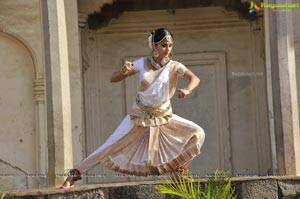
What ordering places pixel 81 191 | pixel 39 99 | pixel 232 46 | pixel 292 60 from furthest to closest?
pixel 232 46
pixel 39 99
pixel 292 60
pixel 81 191

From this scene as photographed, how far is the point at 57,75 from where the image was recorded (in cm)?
1031

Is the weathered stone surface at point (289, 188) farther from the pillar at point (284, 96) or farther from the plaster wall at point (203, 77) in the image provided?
the plaster wall at point (203, 77)

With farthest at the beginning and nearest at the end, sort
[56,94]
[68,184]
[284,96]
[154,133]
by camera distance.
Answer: [56,94] < [284,96] < [154,133] < [68,184]

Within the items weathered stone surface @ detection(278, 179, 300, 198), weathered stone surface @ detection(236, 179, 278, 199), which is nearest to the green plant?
weathered stone surface @ detection(236, 179, 278, 199)

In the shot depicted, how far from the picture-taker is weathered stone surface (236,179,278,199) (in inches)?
320

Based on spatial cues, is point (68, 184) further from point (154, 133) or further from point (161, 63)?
point (161, 63)

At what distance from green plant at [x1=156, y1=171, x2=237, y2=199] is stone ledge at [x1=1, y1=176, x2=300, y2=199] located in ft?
0.37

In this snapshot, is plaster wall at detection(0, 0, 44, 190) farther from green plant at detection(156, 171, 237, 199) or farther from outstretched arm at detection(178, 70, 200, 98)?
green plant at detection(156, 171, 237, 199)

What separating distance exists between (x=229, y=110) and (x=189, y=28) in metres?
1.32

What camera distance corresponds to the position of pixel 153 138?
8375 millimetres

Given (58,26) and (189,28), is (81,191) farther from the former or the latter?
(189,28)

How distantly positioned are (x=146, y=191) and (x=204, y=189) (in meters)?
0.50

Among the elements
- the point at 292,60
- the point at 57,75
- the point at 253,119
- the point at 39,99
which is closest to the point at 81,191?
the point at 57,75

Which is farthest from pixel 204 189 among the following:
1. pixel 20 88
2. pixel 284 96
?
pixel 20 88
